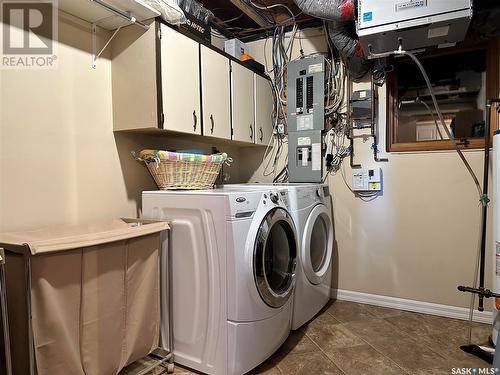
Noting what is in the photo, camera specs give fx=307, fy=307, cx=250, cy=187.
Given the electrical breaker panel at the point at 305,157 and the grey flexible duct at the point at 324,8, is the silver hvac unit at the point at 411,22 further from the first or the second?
the electrical breaker panel at the point at 305,157

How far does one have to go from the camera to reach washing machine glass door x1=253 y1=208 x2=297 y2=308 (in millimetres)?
1638

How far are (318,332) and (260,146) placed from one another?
5.75 feet

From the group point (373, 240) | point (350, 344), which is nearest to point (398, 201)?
point (373, 240)

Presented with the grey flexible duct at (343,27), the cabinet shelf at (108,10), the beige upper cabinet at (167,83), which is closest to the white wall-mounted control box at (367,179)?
the grey flexible duct at (343,27)

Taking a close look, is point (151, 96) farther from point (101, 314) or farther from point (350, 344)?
point (350, 344)

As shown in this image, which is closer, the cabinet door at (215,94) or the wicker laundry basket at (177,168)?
the wicker laundry basket at (177,168)

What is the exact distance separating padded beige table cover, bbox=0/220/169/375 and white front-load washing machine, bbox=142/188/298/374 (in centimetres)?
14

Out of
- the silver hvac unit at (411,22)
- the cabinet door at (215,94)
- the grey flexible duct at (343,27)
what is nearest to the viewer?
the silver hvac unit at (411,22)

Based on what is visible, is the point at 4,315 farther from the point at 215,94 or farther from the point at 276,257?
the point at 215,94

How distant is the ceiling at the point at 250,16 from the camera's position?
102 inches

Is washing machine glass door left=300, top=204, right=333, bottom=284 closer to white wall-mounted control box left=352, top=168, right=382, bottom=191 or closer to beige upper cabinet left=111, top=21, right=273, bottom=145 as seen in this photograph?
white wall-mounted control box left=352, top=168, right=382, bottom=191

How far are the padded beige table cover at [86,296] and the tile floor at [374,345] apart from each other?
45 centimetres

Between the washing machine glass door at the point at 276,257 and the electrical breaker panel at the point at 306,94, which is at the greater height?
the electrical breaker panel at the point at 306,94

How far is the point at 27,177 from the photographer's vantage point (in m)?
1.53
